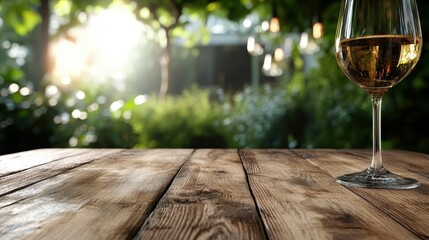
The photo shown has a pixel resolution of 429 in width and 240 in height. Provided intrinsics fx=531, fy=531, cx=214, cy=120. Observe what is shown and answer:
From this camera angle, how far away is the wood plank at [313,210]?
558mm

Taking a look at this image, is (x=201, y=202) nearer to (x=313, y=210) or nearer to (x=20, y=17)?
(x=313, y=210)

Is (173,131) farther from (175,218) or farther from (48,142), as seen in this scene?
(175,218)

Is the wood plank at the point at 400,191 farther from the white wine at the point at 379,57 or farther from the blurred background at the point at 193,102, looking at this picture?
the blurred background at the point at 193,102

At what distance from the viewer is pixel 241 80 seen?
14.3 m

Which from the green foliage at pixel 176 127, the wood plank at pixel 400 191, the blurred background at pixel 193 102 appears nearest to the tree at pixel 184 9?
the blurred background at pixel 193 102

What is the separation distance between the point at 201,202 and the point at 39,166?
582mm

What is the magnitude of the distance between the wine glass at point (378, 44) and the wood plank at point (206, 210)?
0.22 metres

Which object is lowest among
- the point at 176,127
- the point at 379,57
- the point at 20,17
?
the point at 176,127

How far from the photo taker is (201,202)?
725mm

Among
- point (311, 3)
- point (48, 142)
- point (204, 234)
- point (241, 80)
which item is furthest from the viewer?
point (241, 80)

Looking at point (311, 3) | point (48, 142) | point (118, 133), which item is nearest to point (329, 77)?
point (311, 3)

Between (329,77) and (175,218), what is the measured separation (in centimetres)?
396

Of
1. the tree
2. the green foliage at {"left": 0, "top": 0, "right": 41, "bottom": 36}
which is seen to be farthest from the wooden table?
the green foliage at {"left": 0, "top": 0, "right": 41, "bottom": 36}

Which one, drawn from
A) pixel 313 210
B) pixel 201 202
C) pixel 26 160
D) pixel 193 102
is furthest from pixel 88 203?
pixel 193 102
